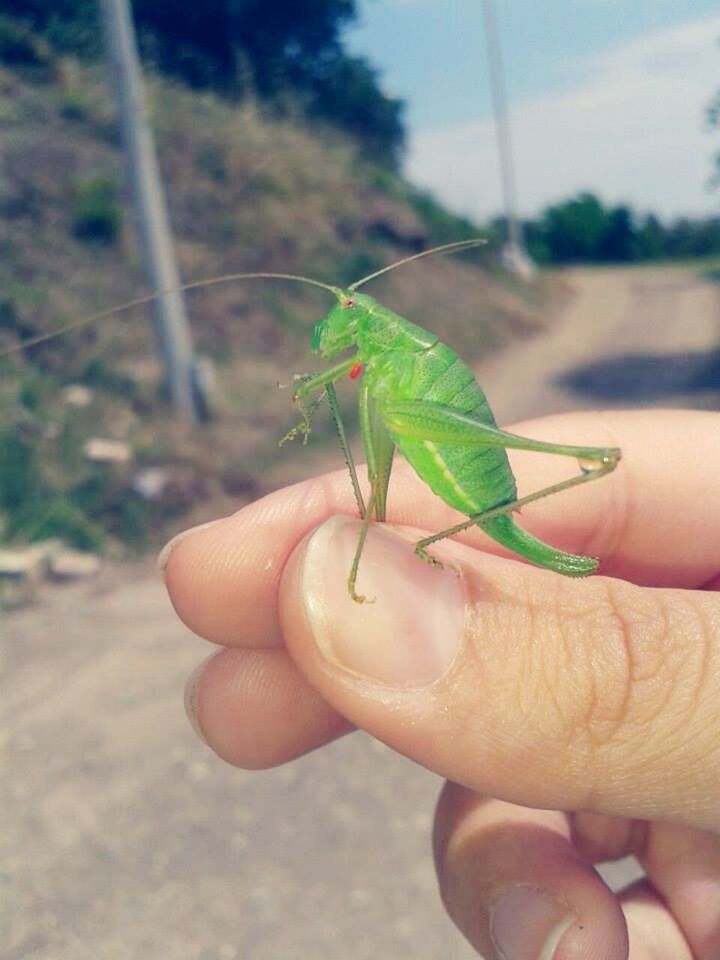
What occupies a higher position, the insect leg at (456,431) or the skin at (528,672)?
the insect leg at (456,431)

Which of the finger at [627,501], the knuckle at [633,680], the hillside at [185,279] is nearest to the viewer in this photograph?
the knuckle at [633,680]

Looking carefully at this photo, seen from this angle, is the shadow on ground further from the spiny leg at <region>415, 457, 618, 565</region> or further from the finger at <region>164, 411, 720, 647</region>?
the spiny leg at <region>415, 457, 618, 565</region>

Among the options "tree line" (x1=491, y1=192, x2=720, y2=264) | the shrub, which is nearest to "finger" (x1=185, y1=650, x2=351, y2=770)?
the shrub

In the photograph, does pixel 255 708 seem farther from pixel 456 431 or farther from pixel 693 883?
pixel 693 883

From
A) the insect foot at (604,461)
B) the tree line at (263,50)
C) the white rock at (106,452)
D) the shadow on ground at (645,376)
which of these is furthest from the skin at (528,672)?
the tree line at (263,50)

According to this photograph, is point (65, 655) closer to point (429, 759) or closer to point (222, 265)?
point (429, 759)

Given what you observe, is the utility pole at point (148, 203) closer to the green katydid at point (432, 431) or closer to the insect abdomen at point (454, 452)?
the green katydid at point (432, 431)

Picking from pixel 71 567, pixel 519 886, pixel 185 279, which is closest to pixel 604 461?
pixel 519 886
